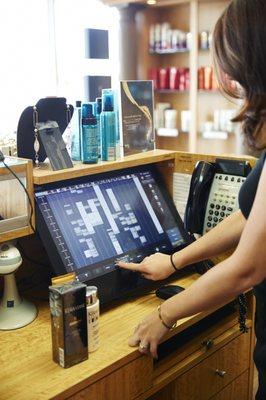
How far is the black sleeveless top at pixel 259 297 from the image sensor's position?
3.88 feet

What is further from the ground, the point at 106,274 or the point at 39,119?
the point at 39,119

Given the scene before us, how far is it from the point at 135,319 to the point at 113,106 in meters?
0.74

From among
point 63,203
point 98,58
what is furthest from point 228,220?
point 98,58

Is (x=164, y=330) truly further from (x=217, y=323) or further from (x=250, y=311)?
(x=250, y=311)

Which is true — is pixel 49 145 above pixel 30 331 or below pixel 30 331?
above

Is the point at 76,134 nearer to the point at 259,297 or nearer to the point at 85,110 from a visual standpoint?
the point at 85,110

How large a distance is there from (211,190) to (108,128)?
44 cm

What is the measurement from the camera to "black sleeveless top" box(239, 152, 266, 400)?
1.18 metres

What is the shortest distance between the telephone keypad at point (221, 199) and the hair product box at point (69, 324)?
0.71 metres

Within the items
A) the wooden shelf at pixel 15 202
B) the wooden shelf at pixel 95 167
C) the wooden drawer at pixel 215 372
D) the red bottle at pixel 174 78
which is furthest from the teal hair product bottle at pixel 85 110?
the red bottle at pixel 174 78

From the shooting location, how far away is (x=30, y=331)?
141 cm

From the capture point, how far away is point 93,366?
1217mm

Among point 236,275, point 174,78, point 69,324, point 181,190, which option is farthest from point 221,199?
point 174,78

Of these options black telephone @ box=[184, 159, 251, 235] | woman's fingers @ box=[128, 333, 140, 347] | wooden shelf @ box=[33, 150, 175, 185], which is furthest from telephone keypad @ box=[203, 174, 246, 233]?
woman's fingers @ box=[128, 333, 140, 347]
